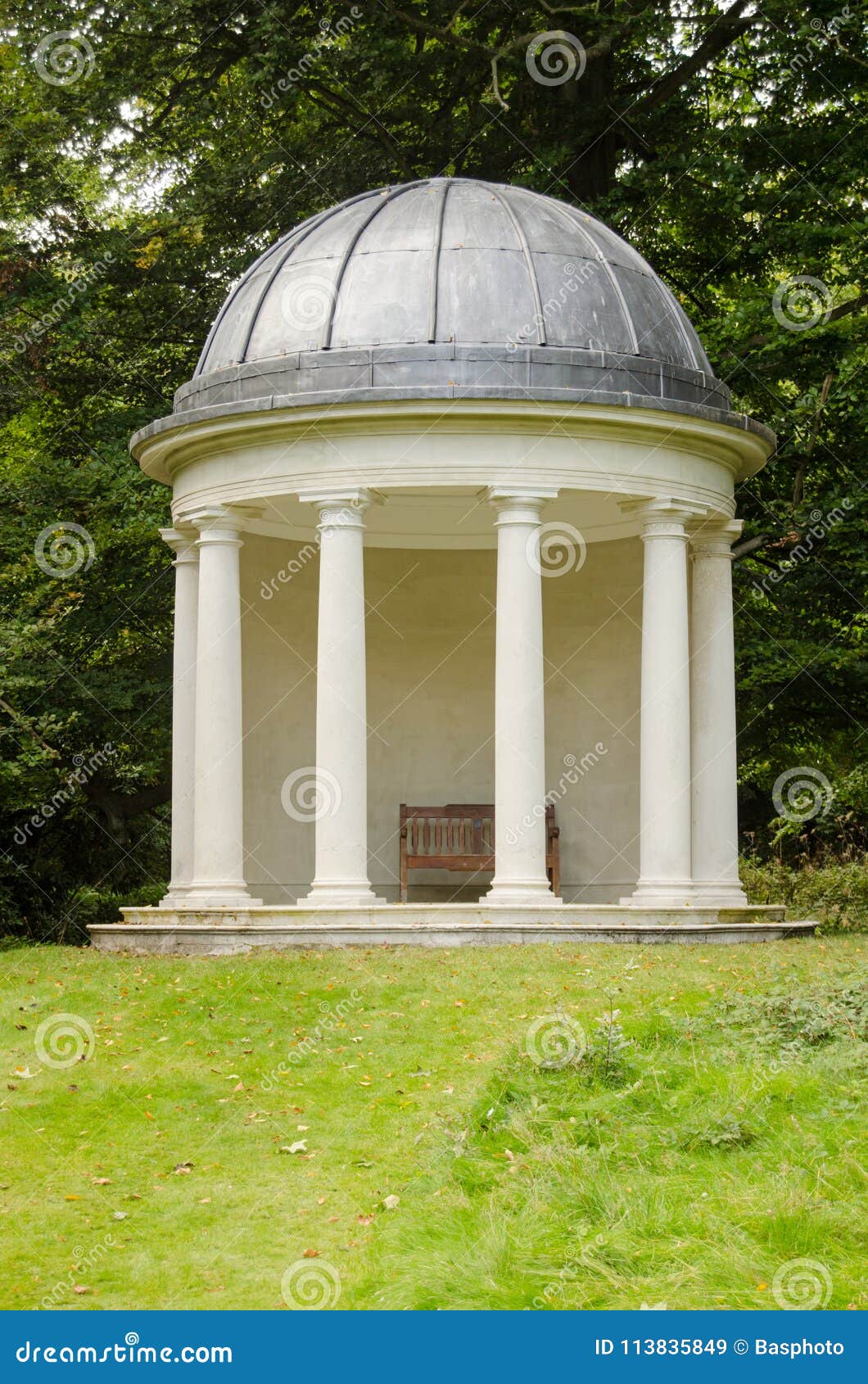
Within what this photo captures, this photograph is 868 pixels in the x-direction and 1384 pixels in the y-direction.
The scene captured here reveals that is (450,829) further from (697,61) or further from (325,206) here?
(697,61)

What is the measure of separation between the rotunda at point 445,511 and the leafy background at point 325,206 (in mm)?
4055

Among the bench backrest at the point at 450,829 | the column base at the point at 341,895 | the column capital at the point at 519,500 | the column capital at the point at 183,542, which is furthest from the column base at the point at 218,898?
the column capital at the point at 519,500

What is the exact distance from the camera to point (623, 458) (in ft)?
76.7

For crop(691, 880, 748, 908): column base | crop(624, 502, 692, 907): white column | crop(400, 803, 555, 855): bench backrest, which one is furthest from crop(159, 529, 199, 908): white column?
crop(691, 880, 748, 908): column base

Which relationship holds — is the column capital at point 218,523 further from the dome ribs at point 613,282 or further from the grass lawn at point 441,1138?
the grass lawn at point 441,1138

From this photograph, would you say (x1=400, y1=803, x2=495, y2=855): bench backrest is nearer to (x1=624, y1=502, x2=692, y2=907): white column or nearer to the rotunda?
the rotunda

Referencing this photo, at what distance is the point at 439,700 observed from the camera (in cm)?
3041

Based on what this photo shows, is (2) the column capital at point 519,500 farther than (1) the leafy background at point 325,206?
No

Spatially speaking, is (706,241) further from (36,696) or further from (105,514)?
(36,696)

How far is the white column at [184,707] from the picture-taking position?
26.5 metres

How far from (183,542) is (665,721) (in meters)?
8.11

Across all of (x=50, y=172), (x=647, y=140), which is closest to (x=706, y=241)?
(x=647, y=140)

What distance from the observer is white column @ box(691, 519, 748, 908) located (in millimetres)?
26047

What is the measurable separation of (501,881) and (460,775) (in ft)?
26.4
